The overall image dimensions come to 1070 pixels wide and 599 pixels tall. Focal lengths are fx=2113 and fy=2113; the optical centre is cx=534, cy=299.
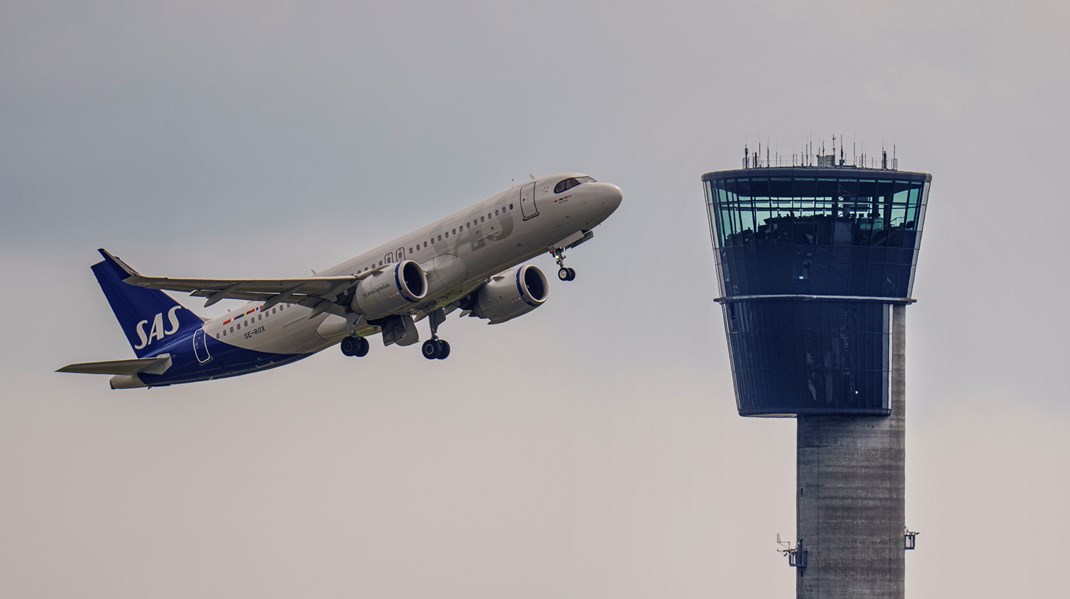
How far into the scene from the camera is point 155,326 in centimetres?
12269

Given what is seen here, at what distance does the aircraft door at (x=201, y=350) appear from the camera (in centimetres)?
11706

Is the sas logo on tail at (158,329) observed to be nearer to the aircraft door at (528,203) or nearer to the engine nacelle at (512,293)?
the engine nacelle at (512,293)

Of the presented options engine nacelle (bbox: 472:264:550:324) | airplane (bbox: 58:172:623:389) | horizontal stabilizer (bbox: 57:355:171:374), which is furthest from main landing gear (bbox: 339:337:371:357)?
horizontal stabilizer (bbox: 57:355:171:374)

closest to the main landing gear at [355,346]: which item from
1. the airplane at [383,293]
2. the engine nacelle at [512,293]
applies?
the airplane at [383,293]

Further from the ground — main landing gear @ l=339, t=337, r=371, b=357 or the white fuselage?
the white fuselage

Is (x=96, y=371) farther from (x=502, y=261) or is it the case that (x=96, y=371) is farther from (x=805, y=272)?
(x=805, y=272)

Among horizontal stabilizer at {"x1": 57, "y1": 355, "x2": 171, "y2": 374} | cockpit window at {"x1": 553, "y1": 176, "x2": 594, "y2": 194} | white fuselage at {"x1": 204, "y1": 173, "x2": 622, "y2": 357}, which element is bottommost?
horizontal stabilizer at {"x1": 57, "y1": 355, "x2": 171, "y2": 374}

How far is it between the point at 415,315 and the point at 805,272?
93112 millimetres

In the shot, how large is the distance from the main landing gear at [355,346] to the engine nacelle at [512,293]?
6.68 meters

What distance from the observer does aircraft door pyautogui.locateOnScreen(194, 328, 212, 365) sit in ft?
384

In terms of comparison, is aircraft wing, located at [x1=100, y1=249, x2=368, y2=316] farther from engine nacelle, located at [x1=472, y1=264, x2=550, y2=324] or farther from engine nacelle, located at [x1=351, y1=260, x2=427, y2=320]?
engine nacelle, located at [x1=472, y1=264, x2=550, y2=324]

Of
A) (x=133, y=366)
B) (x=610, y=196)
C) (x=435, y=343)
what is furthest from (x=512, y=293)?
(x=133, y=366)

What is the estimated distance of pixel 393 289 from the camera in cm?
10612

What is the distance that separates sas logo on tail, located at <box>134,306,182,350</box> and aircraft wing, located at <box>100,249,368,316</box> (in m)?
11.9
